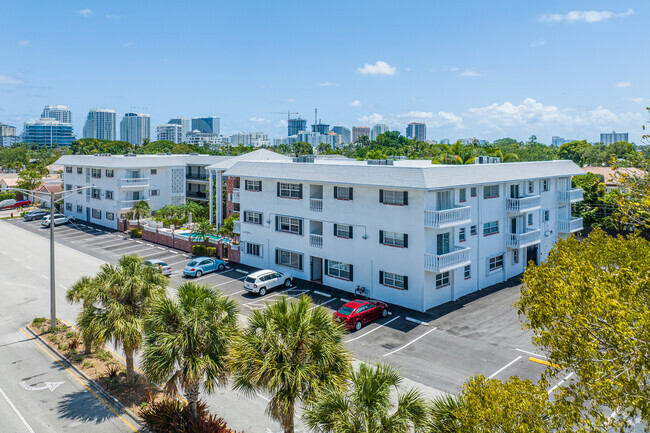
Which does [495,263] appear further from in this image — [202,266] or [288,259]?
[202,266]

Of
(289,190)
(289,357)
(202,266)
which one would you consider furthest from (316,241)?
(289,357)

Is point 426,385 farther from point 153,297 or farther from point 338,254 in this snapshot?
point 338,254

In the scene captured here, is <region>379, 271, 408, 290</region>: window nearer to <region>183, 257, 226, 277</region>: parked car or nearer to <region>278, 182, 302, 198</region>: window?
<region>278, 182, 302, 198</region>: window

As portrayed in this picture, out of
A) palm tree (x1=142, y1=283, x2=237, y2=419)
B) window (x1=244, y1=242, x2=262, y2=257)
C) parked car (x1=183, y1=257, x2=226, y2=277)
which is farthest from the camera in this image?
window (x1=244, y1=242, x2=262, y2=257)

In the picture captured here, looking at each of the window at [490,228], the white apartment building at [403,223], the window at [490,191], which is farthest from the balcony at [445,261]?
the window at [490,191]

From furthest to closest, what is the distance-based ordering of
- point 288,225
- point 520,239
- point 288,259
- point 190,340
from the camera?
point 288,259 → point 288,225 → point 520,239 → point 190,340

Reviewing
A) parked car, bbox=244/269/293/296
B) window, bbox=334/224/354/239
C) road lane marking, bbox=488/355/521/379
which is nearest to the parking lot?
road lane marking, bbox=488/355/521/379
